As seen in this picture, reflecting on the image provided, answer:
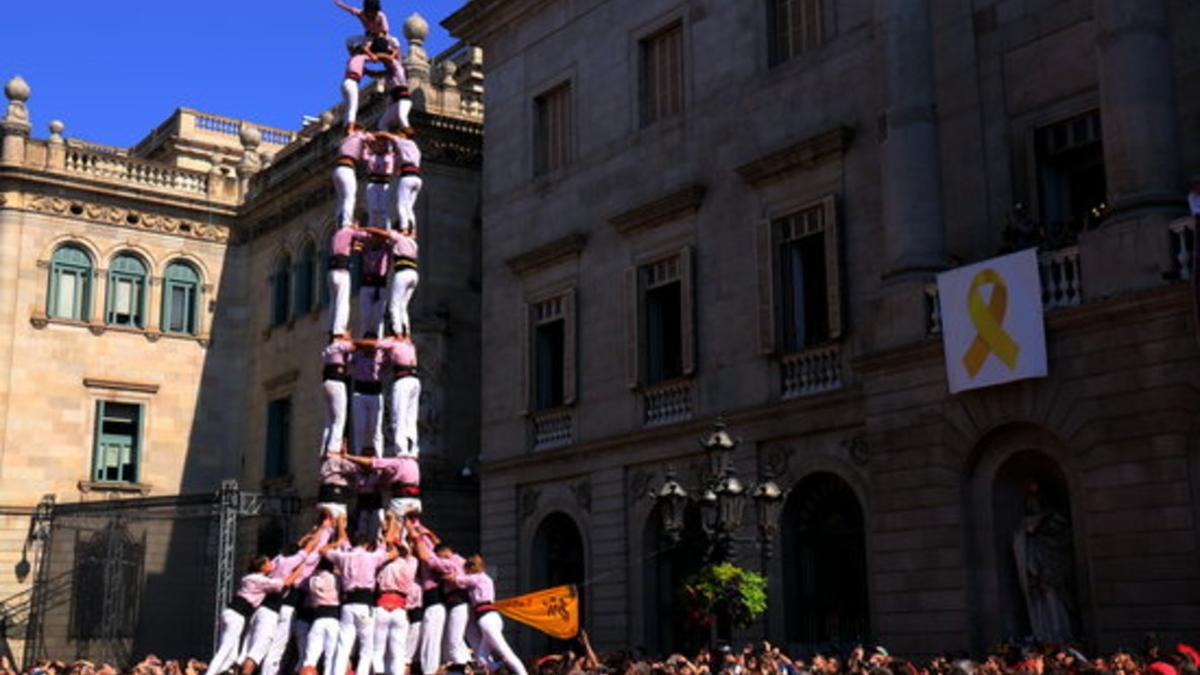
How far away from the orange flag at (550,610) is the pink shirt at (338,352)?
6.26 metres

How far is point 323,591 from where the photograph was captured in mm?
16391

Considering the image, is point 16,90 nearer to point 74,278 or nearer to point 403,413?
point 74,278

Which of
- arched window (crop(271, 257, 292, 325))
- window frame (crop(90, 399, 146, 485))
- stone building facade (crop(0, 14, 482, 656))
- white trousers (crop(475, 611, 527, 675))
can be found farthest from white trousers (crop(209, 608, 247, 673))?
window frame (crop(90, 399, 146, 485))

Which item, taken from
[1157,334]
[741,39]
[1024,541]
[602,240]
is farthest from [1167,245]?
[602,240]

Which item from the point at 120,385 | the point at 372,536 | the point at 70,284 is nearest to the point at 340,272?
the point at 372,536

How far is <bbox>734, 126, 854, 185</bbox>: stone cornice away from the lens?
83.7ft

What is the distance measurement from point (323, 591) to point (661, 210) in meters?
14.6

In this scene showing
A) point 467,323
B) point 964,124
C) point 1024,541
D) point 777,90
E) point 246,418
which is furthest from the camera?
point 246,418

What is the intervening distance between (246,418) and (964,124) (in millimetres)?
26901

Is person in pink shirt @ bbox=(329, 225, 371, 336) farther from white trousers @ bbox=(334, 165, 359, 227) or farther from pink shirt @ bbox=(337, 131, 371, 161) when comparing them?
pink shirt @ bbox=(337, 131, 371, 161)

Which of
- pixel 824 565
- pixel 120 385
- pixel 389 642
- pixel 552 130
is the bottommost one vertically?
pixel 389 642

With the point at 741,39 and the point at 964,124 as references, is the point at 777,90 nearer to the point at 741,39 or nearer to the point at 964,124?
the point at 741,39

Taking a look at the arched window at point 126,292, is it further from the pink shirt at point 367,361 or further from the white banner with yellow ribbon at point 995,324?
the white banner with yellow ribbon at point 995,324

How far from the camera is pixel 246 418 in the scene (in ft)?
144
